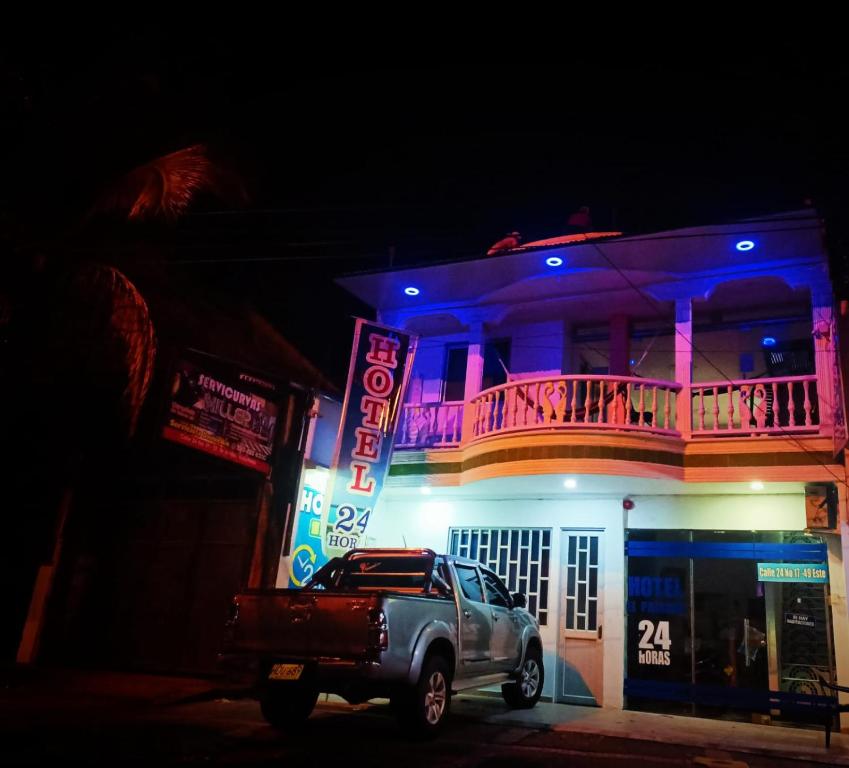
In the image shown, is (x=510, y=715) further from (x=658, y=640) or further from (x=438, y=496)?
(x=438, y=496)

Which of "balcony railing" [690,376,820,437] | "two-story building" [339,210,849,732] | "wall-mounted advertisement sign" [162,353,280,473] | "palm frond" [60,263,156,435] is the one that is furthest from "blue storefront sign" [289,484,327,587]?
"balcony railing" [690,376,820,437]

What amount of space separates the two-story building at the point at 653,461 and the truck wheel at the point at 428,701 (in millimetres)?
1550

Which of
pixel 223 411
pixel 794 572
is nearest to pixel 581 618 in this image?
pixel 794 572

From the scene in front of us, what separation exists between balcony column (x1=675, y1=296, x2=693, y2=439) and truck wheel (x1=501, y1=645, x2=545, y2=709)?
396 centimetres

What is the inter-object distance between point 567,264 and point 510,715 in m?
6.94

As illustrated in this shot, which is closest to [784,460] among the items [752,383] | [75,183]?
[752,383]

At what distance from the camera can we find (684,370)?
444 inches

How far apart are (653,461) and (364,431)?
15.3 feet

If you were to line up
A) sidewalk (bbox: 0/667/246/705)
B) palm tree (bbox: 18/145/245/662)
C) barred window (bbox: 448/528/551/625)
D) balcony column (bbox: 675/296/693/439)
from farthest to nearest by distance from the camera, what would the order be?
1. barred window (bbox: 448/528/551/625)
2. palm tree (bbox: 18/145/245/662)
3. balcony column (bbox: 675/296/693/439)
4. sidewalk (bbox: 0/667/246/705)

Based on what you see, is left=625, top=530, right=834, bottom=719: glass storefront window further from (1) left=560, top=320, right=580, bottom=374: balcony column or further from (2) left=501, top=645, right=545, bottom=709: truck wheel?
(1) left=560, top=320, right=580, bottom=374: balcony column

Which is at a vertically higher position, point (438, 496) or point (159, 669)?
point (438, 496)

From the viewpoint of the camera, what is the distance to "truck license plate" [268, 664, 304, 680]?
723 cm

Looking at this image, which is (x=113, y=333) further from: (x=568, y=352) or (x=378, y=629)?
(x=568, y=352)

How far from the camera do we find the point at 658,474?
10.8 metres
